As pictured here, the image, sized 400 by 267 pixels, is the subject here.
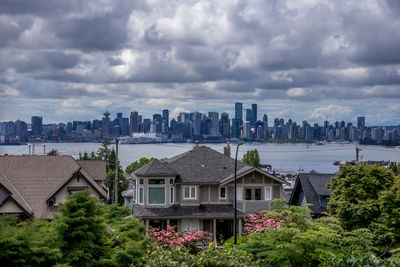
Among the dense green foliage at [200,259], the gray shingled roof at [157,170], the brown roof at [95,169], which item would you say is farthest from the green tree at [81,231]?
the brown roof at [95,169]

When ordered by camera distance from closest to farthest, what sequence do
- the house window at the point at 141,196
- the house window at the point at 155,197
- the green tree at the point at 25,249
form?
1. the green tree at the point at 25,249
2. the house window at the point at 155,197
3. the house window at the point at 141,196

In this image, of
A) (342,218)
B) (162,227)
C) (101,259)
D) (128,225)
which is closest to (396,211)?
(342,218)

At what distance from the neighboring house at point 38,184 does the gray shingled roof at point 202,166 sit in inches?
280

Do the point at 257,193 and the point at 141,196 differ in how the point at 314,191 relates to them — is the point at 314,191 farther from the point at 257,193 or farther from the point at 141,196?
the point at 141,196

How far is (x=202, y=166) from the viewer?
1668 inches

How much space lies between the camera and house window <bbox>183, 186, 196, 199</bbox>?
40.0 metres

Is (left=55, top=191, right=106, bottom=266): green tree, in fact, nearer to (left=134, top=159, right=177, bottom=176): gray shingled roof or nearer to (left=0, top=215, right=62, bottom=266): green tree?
(left=0, top=215, right=62, bottom=266): green tree

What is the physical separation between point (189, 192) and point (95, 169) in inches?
422

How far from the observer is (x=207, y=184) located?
40156 millimetres

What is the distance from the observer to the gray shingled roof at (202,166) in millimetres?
40406

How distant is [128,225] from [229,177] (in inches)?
880

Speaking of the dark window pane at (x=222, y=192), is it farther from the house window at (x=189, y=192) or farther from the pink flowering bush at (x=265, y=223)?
the pink flowering bush at (x=265, y=223)

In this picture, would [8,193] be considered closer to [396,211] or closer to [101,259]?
[101,259]

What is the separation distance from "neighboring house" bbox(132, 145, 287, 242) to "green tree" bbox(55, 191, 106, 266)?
2299 centimetres
